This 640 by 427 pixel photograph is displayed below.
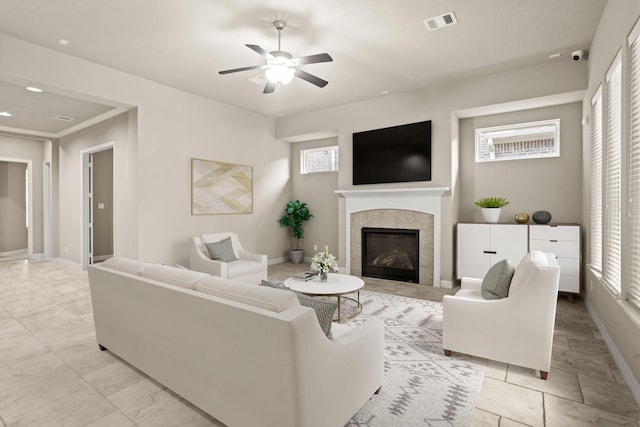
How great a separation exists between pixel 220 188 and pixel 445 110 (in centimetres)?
398

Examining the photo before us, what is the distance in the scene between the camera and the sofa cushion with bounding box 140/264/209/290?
6.64 ft

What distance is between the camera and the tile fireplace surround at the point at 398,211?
5.24m

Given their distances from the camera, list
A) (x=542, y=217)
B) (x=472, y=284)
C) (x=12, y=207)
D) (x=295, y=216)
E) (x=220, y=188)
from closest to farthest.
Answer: (x=472, y=284)
(x=542, y=217)
(x=220, y=188)
(x=295, y=216)
(x=12, y=207)

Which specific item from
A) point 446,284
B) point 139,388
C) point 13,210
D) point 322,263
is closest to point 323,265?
point 322,263

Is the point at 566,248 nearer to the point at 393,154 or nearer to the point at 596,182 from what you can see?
the point at 596,182

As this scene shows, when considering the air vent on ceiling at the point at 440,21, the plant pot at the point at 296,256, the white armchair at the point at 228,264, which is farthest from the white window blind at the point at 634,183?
the plant pot at the point at 296,256

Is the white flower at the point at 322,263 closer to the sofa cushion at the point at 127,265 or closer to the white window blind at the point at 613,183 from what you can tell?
the sofa cushion at the point at 127,265

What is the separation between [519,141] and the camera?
5086mm

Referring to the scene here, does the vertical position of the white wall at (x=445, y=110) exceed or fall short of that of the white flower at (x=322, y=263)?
it exceeds it

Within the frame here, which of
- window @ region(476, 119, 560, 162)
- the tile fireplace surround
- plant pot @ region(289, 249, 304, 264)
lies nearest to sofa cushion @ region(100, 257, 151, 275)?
the tile fireplace surround

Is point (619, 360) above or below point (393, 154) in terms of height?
below

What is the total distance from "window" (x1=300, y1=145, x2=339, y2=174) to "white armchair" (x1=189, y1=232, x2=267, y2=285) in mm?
2729

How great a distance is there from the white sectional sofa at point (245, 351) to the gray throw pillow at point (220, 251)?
99.9 inches

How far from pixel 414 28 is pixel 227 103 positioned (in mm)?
3680
